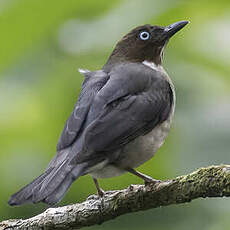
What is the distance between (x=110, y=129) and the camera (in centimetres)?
518

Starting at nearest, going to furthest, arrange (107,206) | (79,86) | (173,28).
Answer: (107,206) → (79,86) → (173,28)

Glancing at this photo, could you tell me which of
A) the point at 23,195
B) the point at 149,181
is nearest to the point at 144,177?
the point at 149,181

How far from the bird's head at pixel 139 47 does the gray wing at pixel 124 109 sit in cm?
50

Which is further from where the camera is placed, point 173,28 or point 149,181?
point 173,28

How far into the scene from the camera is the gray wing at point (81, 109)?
523cm

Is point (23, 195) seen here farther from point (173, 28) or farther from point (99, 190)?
point (173, 28)

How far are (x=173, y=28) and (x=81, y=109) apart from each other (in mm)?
1233

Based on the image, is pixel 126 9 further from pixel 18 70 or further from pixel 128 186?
pixel 128 186

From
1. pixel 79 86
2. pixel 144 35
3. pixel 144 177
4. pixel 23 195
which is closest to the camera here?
pixel 23 195

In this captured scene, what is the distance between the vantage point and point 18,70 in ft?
18.0

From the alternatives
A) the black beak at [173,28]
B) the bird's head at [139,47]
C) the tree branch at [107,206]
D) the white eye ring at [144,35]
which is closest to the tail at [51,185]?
the tree branch at [107,206]

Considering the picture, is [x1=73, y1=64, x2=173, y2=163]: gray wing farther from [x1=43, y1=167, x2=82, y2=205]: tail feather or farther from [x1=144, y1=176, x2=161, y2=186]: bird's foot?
[x1=144, y1=176, x2=161, y2=186]: bird's foot

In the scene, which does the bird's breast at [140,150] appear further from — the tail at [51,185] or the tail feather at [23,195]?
the tail feather at [23,195]

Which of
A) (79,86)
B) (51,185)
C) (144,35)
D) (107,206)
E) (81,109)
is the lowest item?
(107,206)
